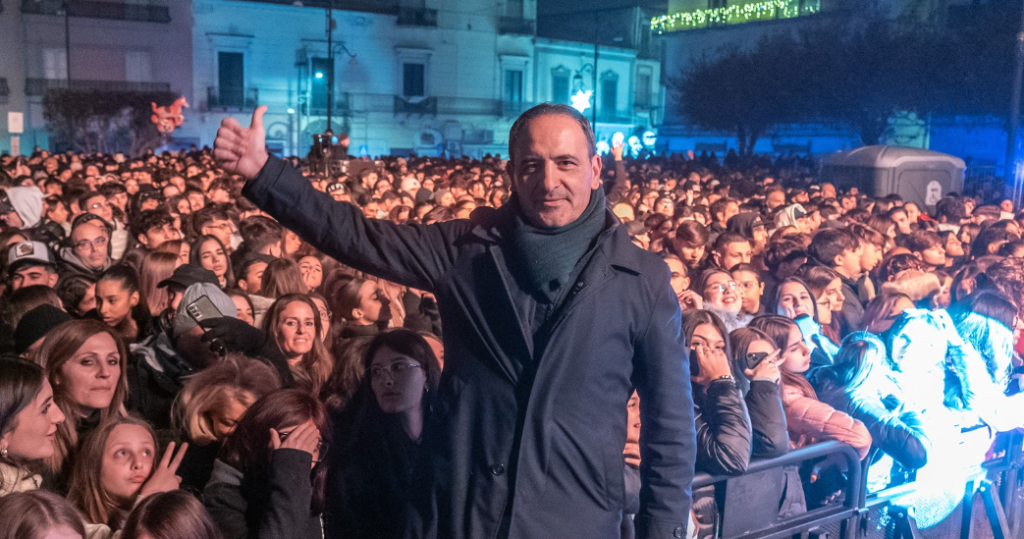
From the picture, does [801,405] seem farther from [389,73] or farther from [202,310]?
[389,73]

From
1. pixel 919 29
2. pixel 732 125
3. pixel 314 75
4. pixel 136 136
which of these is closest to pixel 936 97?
pixel 919 29

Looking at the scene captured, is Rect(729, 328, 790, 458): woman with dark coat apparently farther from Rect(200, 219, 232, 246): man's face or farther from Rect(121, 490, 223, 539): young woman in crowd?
Rect(200, 219, 232, 246): man's face

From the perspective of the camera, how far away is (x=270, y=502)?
3186 millimetres

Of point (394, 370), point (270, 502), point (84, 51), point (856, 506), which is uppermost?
point (84, 51)

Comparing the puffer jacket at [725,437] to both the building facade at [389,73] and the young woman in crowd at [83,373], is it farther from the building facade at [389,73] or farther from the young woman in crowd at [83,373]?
the building facade at [389,73]

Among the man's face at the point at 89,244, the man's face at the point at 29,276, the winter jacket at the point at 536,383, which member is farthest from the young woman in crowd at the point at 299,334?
the winter jacket at the point at 536,383

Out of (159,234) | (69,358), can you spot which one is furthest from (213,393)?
(159,234)

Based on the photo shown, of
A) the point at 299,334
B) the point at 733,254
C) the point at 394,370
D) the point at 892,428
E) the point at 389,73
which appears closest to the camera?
the point at 394,370

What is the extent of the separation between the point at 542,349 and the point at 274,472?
1423 mm

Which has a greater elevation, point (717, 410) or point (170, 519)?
point (717, 410)

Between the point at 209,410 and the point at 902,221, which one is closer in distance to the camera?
the point at 209,410

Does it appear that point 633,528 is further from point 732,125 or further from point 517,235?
point 732,125

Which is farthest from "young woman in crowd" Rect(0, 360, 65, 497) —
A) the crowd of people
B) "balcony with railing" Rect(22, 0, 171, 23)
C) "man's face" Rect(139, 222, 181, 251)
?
"balcony with railing" Rect(22, 0, 171, 23)

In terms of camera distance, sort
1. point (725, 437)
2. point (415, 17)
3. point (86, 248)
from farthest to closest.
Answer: point (415, 17) → point (86, 248) → point (725, 437)
